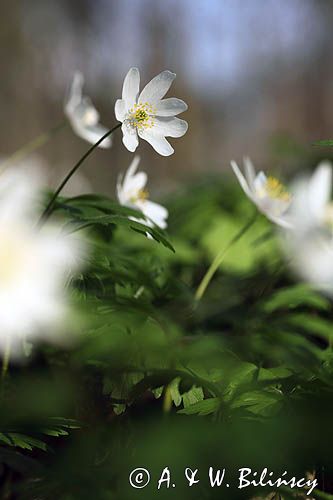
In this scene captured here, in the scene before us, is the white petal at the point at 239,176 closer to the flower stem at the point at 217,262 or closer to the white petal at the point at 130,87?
the flower stem at the point at 217,262

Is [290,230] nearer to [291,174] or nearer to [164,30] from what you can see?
[291,174]


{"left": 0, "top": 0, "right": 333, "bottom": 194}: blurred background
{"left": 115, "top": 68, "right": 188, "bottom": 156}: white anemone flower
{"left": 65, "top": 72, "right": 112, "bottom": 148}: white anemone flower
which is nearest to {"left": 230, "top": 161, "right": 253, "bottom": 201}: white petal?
{"left": 115, "top": 68, "right": 188, "bottom": 156}: white anemone flower

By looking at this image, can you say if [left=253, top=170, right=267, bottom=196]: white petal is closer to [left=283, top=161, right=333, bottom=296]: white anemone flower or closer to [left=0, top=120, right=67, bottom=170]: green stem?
[left=283, top=161, right=333, bottom=296]: white anemone flower

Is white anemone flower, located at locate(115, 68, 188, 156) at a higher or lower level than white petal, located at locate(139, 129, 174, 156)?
higher

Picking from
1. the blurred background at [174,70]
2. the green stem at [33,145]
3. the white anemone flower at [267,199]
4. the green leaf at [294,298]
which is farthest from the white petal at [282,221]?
the blurred background at [174,70]

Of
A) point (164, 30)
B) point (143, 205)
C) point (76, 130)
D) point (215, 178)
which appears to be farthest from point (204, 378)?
point (164, 30)

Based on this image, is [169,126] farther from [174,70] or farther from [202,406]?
[174,70]

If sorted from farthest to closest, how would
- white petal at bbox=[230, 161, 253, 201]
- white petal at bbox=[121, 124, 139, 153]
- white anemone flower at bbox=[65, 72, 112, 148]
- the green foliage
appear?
1. white anemone flower at bbox=[65, 72, 112, 148]
2. white petal at bbox=[230, 161, 253, 201]
3. white petal at bbox=[121, 124, 139, 153]
4. the green foliage

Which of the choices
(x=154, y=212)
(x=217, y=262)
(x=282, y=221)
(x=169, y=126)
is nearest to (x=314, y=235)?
(x=282, y=221)
